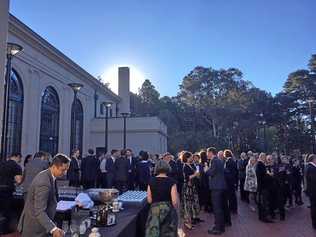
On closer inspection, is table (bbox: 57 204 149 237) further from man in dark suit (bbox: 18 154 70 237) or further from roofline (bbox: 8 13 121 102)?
roofline (bbox: 8 13 121 102)

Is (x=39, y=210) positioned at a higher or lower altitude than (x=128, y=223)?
higher

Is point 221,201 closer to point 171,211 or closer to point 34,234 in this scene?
point 171,211

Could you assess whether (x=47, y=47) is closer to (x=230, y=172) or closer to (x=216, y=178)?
(x=230, y=172)

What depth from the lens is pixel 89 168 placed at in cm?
1227

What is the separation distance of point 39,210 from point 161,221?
212 cm

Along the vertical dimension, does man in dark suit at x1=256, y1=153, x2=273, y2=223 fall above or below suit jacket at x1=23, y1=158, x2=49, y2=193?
below

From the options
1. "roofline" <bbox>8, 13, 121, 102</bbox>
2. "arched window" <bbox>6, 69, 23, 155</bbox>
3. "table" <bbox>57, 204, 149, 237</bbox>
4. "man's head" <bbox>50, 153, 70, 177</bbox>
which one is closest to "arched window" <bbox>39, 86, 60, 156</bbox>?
"roofline" <bbox>8, 13, 121, 102</bbox>

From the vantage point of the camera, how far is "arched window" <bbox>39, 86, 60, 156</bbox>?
21419mm

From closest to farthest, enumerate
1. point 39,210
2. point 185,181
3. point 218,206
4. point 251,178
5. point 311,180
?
1. point 39,210
2. point 218,206
3. point 311,180
4. point 185,181
5. point 251,178

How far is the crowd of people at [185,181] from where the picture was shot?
500cm

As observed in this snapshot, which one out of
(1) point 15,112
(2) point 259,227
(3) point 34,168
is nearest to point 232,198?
(2) point 259,227

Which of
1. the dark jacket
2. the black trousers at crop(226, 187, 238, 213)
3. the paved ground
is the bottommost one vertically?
the paved ground

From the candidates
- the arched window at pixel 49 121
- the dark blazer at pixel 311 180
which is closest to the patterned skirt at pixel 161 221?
the dark blazer at pixel 311 180

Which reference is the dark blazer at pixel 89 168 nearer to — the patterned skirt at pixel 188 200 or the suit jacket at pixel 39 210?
the patterned skirt at pixel 188 200
